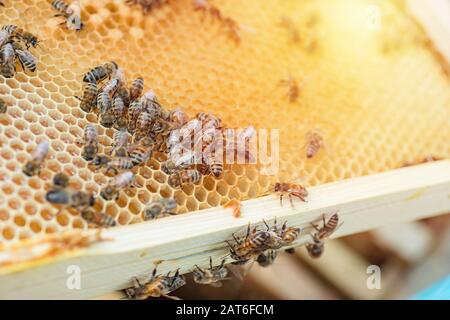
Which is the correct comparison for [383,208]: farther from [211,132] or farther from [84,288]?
[84,288]

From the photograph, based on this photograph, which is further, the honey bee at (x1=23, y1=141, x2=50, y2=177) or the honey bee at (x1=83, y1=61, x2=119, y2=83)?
the honey bee at (x1=83, y1=61, x2=119, y2=83)

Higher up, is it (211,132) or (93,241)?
(211,132)

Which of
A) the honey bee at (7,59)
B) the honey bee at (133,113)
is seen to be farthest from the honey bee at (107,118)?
the honey bee at (7,59)

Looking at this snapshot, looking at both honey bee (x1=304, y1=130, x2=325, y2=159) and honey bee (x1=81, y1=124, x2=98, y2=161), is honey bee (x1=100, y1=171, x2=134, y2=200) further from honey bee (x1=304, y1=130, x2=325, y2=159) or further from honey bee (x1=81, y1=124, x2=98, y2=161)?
honey bee (x1=304, y1=130, x2=325, y2=159)

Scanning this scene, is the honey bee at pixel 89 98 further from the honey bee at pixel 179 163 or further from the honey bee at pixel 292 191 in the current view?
the honey bee at pixel 292 191

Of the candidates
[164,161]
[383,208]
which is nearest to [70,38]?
[164,161]

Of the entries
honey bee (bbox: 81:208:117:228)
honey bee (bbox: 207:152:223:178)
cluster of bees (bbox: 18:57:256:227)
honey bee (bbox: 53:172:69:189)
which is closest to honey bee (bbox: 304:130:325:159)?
cluster of bees (bbox: 18:57:256:227)
